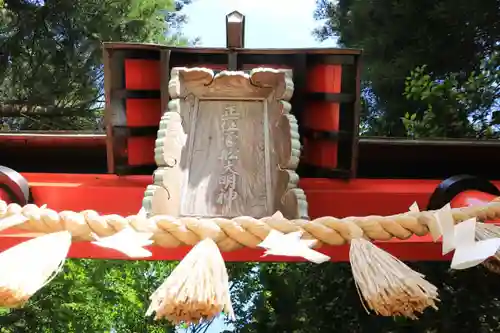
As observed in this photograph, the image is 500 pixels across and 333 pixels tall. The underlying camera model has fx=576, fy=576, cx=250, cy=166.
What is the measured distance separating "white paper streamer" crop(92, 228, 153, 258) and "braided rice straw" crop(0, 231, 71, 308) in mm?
67

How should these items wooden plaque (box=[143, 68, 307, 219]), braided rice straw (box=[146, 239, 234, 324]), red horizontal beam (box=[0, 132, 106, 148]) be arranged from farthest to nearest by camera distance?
red horizontal beam (box=[0, 132, 106, 148]), wooden plaque (box=[143, 68, 307, 219]), braided rice straw (box=[146, 239, 234, 324])

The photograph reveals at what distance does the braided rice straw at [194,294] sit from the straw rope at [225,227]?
9 cm

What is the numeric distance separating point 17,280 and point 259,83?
1.09 metres

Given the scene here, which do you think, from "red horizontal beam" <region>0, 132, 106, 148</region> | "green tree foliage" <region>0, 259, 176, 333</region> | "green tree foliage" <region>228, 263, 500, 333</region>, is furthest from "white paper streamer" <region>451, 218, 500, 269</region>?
"green tree foliage" <region>0, 259, 176, 333</region>

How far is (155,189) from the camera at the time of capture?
1.43 m

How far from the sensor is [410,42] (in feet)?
18.4

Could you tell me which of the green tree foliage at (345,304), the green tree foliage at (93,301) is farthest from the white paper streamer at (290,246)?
the green tree foliage at (93,301)

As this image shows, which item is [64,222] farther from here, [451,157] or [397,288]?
[451,157]

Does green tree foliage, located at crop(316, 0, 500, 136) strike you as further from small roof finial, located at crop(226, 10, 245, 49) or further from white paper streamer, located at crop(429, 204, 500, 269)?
white paper streamer, located at crop(429, 204, 500, 269)

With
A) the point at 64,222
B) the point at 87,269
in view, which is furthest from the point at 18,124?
the point at 64,222

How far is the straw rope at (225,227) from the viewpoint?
1021mm

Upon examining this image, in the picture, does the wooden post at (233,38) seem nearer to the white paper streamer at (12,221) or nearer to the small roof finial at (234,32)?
the small roof finial at (234,32)

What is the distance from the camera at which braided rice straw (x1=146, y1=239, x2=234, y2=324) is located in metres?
0.85

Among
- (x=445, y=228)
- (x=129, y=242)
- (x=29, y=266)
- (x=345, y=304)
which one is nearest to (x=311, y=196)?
(x=445, y=228)
